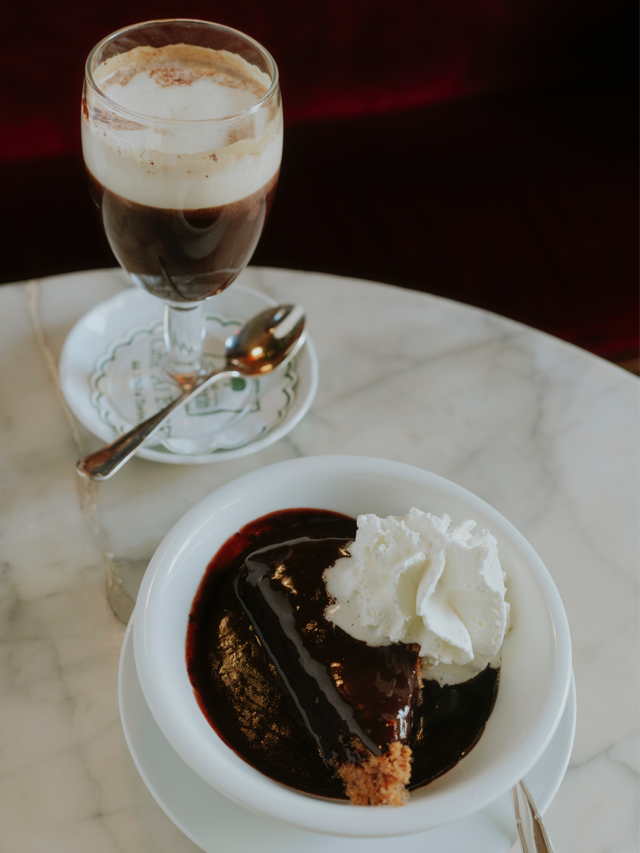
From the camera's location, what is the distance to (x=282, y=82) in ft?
5.65

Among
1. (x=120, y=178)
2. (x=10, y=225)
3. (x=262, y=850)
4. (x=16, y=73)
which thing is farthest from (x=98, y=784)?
(x=16, y=73)

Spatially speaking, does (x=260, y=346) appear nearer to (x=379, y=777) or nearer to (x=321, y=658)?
(x=321, y=658)

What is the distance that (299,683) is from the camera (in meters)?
0.62

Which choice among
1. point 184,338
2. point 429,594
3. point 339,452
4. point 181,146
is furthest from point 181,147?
point 429,594

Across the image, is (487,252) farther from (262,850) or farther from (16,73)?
(262,850)

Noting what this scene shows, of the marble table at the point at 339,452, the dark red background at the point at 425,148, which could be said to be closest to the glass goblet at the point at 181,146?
the marble table at the point at 339,452

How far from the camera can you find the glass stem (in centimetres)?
99

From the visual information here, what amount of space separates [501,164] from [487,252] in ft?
1.01

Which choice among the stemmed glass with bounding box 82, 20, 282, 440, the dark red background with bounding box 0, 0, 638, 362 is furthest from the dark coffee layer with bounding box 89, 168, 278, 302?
the dark red background with bounding box 0, 0, 638, 362

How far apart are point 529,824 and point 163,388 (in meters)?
0.70

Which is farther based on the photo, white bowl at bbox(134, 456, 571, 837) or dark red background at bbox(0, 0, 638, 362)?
dark red background at bbox(0, 0, 638, 362)

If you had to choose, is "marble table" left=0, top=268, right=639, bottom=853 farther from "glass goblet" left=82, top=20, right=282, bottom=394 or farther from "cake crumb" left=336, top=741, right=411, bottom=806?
"glass goblet" left=82, top=20, right=282, bottom=394

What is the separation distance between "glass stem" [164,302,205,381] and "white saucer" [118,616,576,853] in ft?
1.57

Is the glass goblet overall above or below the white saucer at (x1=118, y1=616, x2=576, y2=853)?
above
